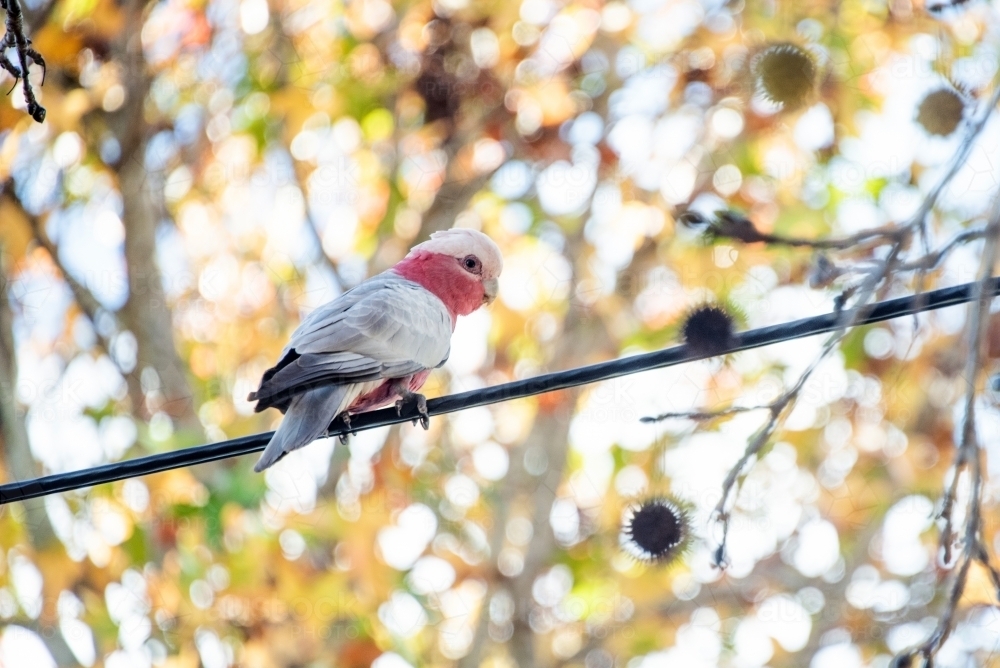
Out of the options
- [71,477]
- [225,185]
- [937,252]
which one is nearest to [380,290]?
[71,477]

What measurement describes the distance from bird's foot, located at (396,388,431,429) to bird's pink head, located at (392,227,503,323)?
76 cm

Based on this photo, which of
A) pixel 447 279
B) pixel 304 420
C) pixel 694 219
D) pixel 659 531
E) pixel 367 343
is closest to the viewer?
pixel 694 219

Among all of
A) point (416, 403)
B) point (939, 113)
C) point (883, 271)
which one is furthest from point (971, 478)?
point (416, 403)

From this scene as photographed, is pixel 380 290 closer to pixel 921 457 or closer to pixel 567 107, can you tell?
pixel 567 107

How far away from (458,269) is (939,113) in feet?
7.20

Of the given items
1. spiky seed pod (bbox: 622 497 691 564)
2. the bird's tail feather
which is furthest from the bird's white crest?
spiky seed pod (bbox: 622 497 691 564)

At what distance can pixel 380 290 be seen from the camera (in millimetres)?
4148

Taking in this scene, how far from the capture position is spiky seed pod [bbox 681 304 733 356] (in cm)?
267

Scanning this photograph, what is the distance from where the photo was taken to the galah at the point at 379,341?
3436 millimetres

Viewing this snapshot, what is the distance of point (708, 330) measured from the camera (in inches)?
107

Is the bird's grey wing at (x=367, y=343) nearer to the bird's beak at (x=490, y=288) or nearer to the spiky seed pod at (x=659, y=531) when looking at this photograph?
the bird's beak at (x=490, y=288)

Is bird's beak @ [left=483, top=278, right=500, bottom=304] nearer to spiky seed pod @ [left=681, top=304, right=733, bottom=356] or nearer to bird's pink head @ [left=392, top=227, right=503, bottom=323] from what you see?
bird's pink head @ [left=392, top=227, right=503, bottom=323]

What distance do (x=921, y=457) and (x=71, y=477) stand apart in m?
6.37

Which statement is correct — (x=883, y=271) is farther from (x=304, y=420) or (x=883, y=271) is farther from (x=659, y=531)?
(x=304, y=420)
